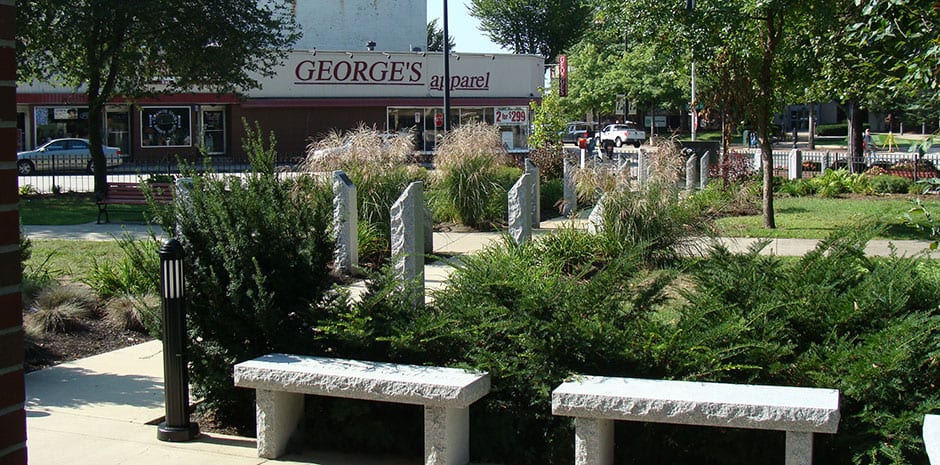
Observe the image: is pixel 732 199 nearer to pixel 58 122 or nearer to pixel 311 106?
pixel 311 106

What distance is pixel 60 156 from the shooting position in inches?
1499

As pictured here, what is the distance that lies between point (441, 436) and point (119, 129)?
139 feet

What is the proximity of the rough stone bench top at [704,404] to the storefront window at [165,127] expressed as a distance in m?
42.0

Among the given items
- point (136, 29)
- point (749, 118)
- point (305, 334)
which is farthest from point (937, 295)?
point (136, 29)

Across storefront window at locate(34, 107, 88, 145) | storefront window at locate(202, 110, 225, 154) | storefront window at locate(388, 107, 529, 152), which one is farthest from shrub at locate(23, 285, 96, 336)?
storefront window at locate(388, 107, 529, 152)

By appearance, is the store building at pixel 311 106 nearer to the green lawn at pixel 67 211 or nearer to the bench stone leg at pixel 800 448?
the green lawn at pixel 67 211

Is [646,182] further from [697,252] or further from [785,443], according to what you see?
[785,443]

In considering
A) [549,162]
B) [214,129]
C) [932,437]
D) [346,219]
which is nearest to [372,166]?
[346,219]

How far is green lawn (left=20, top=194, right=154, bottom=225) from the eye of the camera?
1916cm

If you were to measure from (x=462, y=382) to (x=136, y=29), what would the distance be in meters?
21.9

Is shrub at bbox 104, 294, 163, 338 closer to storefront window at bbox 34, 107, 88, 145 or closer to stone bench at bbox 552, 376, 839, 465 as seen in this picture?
stone bench at bbox 552, 376, 839, 465

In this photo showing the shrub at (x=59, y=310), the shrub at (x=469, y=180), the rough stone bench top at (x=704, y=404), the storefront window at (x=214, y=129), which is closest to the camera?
the rough stone bench top at (x=704, y=404)

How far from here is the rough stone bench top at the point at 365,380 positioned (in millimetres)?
5324

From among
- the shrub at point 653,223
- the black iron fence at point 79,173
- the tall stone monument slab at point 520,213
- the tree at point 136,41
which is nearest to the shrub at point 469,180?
the tall stone monument slab at point 520,213
